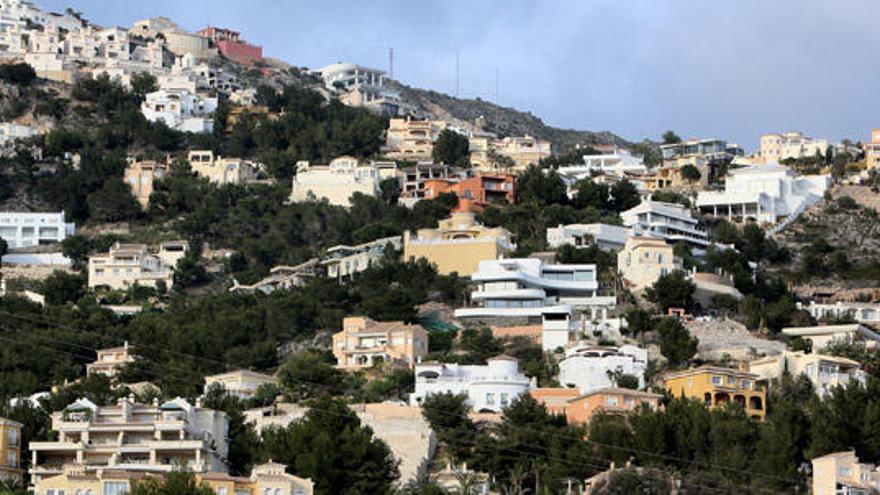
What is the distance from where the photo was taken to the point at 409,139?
12169 cm

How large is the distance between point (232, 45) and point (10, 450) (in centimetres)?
8901

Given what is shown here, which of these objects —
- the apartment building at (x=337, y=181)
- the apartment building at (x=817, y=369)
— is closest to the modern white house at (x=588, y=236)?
the apartment building at (x=337, y=181)

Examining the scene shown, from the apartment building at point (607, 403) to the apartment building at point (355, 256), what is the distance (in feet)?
79.1

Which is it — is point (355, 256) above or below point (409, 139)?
below

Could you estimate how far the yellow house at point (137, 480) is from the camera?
56000 millimetres

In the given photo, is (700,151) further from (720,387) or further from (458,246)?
(720,387)

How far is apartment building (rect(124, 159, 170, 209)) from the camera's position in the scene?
352 ft

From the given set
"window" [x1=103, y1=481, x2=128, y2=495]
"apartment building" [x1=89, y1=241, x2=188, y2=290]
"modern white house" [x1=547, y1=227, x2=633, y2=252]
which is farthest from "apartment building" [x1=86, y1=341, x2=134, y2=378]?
"modern white house" [x1=547, y1=227, x2=633, y2=252]

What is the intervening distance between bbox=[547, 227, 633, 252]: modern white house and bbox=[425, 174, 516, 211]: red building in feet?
27.1

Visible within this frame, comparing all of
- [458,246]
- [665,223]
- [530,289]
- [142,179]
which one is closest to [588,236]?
[665,223]

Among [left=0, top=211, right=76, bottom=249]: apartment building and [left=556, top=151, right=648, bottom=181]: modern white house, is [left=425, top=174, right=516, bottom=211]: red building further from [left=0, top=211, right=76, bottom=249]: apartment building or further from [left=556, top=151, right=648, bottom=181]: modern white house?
[left=0, top=211, right=76, bottom=249]: apartment building

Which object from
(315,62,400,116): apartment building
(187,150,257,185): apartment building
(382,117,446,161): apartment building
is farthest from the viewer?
(315,62,400,116): apartment building

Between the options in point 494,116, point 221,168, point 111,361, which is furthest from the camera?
point 494,116

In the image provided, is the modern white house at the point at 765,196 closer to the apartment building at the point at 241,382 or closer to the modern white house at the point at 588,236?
the modern white house at the point at 588,236
